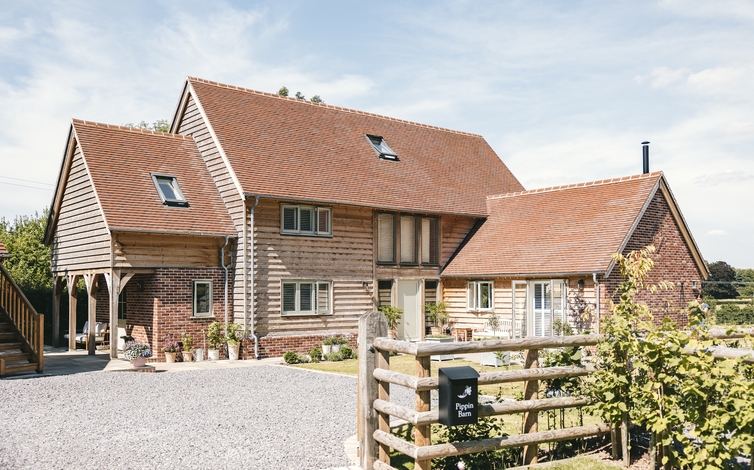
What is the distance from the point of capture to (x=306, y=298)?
2336 centimetres

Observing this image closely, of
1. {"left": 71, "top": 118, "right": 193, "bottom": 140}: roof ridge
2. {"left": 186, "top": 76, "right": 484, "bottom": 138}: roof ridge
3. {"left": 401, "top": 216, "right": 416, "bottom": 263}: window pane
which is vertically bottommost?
{"left": 401, "top": 216, "right": 416, "bottom": 263}: window pane

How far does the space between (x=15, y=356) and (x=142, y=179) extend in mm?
6924

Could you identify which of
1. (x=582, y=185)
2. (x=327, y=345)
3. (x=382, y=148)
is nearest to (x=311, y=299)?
(x=327, y=345)

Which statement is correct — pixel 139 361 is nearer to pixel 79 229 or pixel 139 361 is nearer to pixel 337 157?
pixel 79 229

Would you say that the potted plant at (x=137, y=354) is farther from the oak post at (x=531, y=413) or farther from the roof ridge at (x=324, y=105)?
the oak post at (x=531, y=413)

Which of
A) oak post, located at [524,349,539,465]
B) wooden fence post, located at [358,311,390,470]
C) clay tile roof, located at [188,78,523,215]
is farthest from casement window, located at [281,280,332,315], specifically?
oak post, located at [524,349,539,465]

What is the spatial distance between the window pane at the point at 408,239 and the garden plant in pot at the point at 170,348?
9268 millimetres

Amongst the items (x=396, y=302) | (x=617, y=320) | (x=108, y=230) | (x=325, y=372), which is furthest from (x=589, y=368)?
(x=396, y=302)

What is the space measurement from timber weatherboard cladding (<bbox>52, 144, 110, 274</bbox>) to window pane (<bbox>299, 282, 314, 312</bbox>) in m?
6.25

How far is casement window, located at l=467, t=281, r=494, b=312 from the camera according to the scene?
25797 millimetres

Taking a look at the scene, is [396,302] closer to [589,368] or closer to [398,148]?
[398,148]

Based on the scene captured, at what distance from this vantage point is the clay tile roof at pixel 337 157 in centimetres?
2328

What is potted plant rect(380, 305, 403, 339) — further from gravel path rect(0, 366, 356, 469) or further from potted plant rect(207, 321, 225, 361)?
gravel path rect(0, 366, 356, 469)

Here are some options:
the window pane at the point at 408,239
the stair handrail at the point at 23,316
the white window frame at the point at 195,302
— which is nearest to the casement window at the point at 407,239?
the window pane at the point at 408,239
